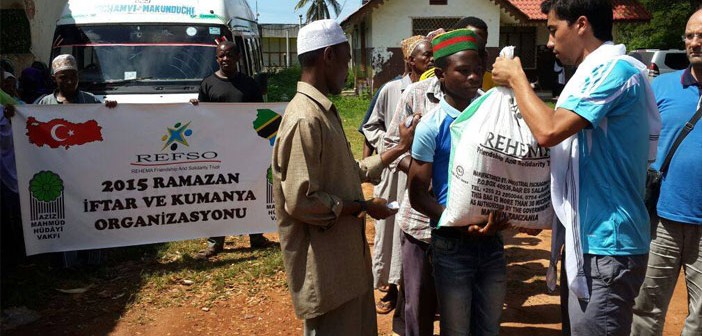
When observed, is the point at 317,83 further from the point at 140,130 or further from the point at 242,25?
the point at 242,25

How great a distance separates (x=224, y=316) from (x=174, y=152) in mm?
1728

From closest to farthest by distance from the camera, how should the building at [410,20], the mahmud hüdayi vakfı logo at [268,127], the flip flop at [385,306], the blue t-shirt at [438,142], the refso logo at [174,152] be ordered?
1. the blue t-shirt at [438,142]
2. the flip flop at [385,306]
3. the refso logo at [174,152]
4. the mahmud hüdayi vakfı logo at [268,127]
5. the building at [410,20]

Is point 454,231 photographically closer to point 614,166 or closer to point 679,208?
point 614,166

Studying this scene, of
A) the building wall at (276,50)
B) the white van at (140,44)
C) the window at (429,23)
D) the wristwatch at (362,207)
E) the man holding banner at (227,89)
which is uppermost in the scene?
the building wall at (276,50)

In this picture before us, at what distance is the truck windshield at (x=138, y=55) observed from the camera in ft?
25.5

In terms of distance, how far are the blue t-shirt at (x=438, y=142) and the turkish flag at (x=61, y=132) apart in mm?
3657

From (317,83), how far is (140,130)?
3417 millimetres

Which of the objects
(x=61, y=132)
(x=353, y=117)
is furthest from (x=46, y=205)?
(x=353, y=117)

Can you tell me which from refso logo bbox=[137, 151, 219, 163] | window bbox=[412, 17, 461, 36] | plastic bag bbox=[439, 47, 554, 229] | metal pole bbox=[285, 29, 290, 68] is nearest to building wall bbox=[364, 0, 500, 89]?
window bbox=[412, 17, 461, 36]

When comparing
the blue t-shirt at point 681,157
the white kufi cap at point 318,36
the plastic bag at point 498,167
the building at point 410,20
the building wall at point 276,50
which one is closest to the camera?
the plastic bag at point 498,167

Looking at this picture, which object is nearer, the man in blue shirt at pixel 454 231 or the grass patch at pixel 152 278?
the man in blue shirt at pixel 454 231

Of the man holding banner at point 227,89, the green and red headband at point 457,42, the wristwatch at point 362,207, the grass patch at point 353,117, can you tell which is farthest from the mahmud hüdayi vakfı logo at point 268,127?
the grass patch at point 353,117

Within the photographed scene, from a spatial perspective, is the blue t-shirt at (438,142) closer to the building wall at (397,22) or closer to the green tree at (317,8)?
the building wall at (397,22)

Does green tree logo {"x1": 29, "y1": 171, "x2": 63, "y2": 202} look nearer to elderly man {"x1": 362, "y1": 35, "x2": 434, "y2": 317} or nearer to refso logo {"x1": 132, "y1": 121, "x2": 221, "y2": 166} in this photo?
refso logo {"x1": 132, "y1": 121, "x2": 221, "y2": 166}
